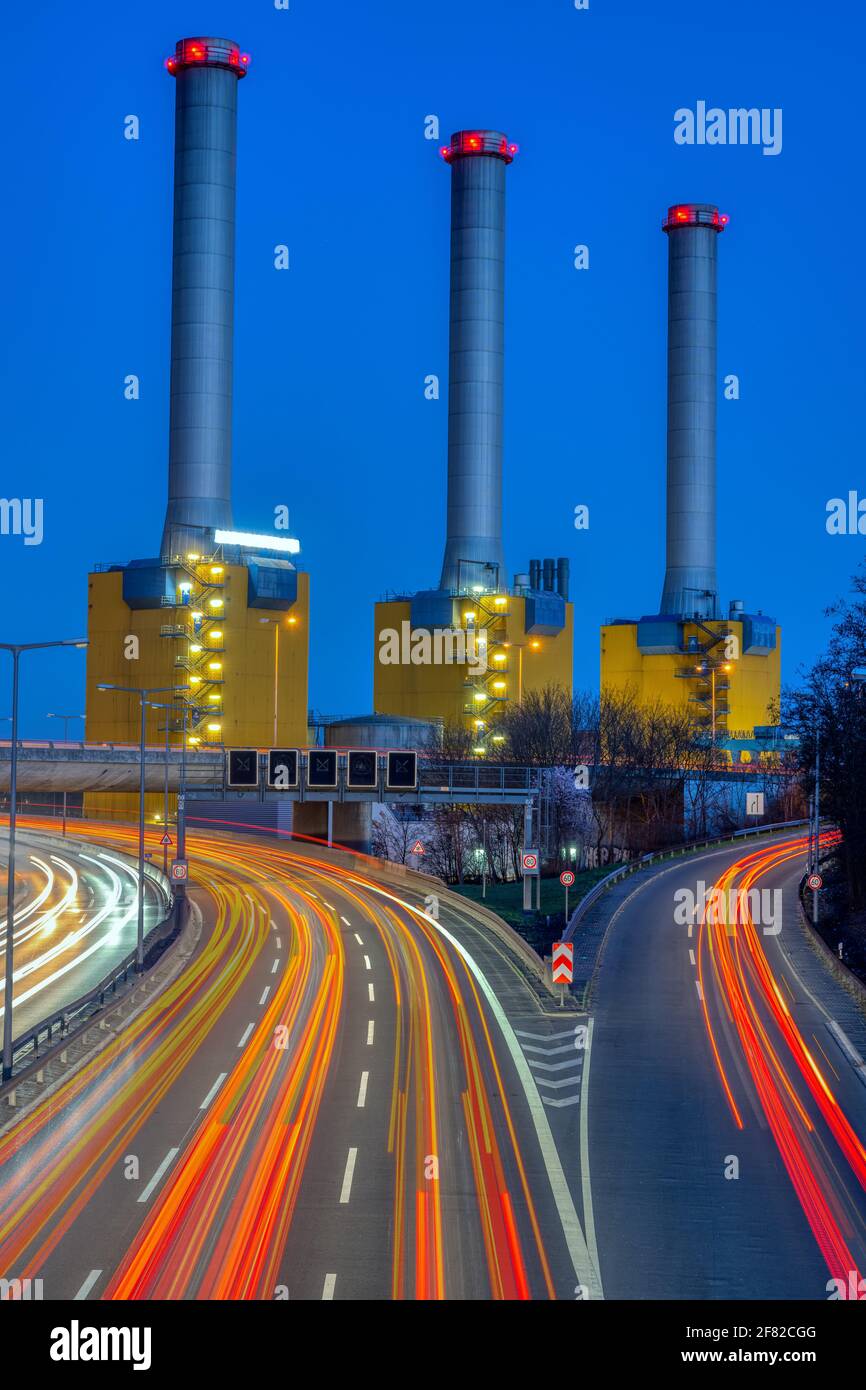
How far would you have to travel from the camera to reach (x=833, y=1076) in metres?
37.0

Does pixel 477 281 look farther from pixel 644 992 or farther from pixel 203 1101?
pixel 203 1101

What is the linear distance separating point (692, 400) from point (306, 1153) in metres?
116

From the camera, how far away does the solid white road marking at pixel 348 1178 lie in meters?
25.9

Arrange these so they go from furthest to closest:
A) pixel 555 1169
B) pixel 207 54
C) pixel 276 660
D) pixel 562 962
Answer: pixel 276 660, pixel 207 54, pixel 562 962, pixel 555 1169

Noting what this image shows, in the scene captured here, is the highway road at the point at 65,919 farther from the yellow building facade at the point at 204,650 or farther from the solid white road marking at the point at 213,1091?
the yellow building facade at the point at 204,650

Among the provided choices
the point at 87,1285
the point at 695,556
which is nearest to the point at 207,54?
the point at 695,556

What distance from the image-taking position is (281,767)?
77.4 metres

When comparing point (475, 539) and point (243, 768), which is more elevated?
point (475, 539)

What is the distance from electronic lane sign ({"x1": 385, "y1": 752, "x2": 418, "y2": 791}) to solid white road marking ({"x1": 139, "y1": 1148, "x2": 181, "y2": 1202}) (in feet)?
166

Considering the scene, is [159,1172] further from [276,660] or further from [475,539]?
[475,539]

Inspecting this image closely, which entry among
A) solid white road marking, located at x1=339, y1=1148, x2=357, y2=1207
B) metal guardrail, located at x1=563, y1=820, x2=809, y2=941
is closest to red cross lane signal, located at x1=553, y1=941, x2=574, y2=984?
metal guardrail, located at x1=563, y1=820, x2=809, y2=941

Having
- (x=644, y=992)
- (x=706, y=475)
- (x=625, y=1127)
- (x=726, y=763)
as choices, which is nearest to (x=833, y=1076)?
(x=625, y=1127)

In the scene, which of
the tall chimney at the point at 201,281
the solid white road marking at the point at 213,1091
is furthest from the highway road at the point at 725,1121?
the tall chimney at the point at 201,281

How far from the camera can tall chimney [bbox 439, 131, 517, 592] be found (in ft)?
417
